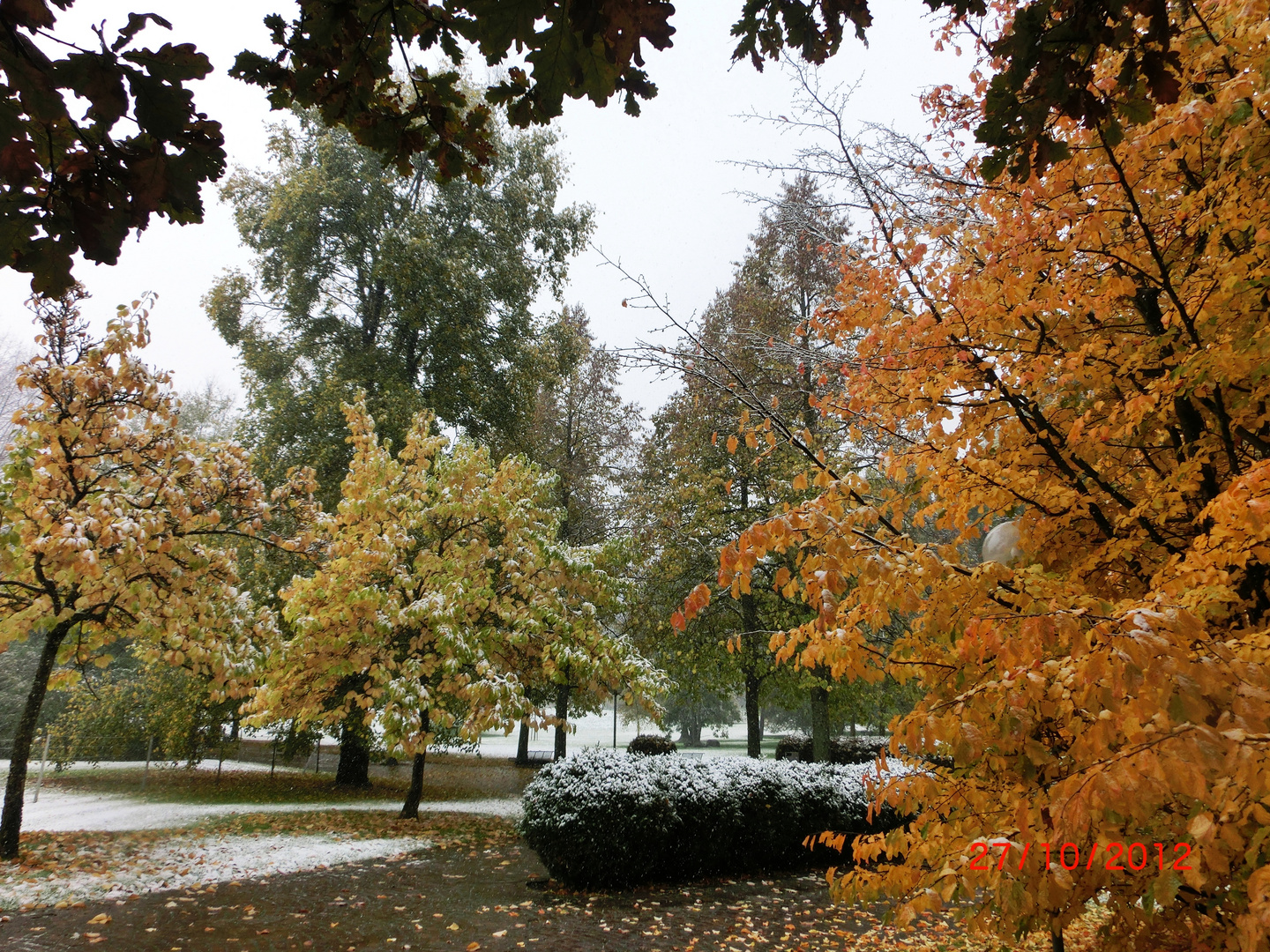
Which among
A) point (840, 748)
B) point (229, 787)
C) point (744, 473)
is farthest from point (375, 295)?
point (840, 748)

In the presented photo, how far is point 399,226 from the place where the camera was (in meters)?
14.9

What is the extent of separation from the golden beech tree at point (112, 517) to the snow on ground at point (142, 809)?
3.34 m

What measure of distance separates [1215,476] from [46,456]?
9.39 meters

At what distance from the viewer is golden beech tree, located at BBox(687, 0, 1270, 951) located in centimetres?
166

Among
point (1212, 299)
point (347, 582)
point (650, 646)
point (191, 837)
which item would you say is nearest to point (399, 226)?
point (347, 582)

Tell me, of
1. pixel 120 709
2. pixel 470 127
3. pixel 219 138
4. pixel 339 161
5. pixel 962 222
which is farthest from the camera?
pixel 120 709

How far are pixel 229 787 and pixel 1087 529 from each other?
56.5 feet

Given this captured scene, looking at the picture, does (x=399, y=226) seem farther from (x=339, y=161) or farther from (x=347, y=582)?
(x=347, y=582)

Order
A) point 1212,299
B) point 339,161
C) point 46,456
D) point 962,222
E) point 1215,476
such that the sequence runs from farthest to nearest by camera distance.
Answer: point 339,161 < point 46,456 < point 962,222 < point 1215,476 < point 1212,299

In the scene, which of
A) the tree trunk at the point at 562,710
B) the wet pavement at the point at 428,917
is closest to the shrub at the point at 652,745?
the tree trunk at the point at 562,710

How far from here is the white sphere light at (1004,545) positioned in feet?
11.7
